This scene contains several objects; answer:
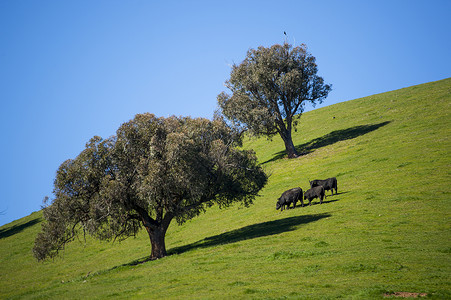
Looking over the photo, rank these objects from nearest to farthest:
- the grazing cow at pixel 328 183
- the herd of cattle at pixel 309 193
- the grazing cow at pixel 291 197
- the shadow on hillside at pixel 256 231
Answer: the shadow on hillside at pixel 256 231
the herd of cattle at pixel 309 193
the grazing cow at pixel 291 197
the grazing cow at pixel 328 183

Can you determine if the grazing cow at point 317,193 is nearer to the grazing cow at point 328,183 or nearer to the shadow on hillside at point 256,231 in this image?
the grazing cow at point 328,183

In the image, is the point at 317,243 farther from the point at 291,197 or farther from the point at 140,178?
the point at 291,197

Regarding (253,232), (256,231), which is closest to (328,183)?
(256,231)

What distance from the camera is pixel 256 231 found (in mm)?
29438

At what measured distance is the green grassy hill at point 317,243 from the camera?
14922mm

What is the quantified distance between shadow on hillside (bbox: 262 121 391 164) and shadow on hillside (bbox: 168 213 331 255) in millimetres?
30103

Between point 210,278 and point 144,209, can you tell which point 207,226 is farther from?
point 210,278

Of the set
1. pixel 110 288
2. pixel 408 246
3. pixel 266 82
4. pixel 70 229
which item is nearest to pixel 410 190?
pixel 408 246

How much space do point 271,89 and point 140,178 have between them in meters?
38.9

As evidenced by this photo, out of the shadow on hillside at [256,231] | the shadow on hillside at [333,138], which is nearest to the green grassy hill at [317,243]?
the shadow on hillside at [256,231]

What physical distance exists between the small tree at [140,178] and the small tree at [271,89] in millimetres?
27966

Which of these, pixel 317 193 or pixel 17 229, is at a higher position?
pixel 17 229

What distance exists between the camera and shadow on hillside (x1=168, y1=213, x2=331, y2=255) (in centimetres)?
2767

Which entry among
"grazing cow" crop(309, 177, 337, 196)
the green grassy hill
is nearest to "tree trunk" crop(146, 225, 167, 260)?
the green grassy hill
